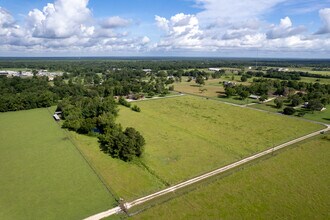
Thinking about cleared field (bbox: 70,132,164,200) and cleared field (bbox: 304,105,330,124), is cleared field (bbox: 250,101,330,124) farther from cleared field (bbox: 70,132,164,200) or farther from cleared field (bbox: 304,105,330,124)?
cleared field (bbox: 70,132,164,200)

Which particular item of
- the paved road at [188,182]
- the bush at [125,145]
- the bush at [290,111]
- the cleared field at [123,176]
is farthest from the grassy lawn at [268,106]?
the cleared field at [123,176]

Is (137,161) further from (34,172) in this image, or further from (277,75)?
(277,75)

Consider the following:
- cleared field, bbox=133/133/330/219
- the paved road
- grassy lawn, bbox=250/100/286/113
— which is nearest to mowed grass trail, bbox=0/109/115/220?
the paved road

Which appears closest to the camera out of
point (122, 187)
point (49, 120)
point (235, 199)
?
point (235, 199)

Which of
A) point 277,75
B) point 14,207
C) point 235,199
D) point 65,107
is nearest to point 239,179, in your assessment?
point 235,199

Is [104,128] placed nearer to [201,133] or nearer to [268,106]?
[201,133]

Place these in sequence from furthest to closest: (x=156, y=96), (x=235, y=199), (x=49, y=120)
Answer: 1. (x=156, y=96)
2. (x=49, y=120)
3. (x=235, y=199)
